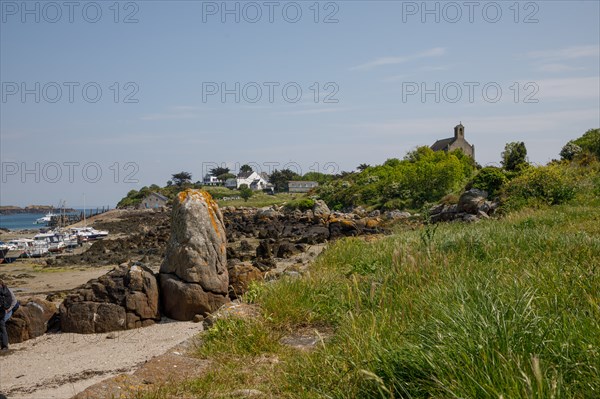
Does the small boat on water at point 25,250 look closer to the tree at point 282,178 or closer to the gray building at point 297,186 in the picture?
the gray building at point 297,186

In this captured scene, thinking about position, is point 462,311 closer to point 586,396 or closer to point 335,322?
point 586,396

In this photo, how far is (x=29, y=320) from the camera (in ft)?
41.9

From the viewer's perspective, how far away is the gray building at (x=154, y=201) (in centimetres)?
11239

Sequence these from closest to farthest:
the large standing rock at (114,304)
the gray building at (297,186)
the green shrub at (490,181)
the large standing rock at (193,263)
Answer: the large standing rock at (114,304) < the large standing rock at (193,263) < the green shrub at (490,181) < the gray building at (297,186)

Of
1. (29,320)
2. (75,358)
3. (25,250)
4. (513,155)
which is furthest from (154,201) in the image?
(75,358)

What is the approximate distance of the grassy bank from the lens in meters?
3.28

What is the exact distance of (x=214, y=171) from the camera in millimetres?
163750

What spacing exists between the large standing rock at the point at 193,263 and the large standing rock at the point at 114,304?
51cm

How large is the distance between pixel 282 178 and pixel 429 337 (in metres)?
124

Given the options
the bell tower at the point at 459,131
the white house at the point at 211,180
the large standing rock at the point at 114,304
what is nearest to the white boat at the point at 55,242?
the large standing rock at the point at 114,304

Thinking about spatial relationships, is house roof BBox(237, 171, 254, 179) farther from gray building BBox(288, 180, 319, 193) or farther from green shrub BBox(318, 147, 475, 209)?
green shrub BBox(318, 147, 475, 209)

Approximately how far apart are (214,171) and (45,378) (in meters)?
156

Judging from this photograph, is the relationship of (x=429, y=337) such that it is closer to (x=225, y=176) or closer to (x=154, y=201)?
(x=154, y=201)

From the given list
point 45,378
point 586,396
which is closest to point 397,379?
point 586,396
